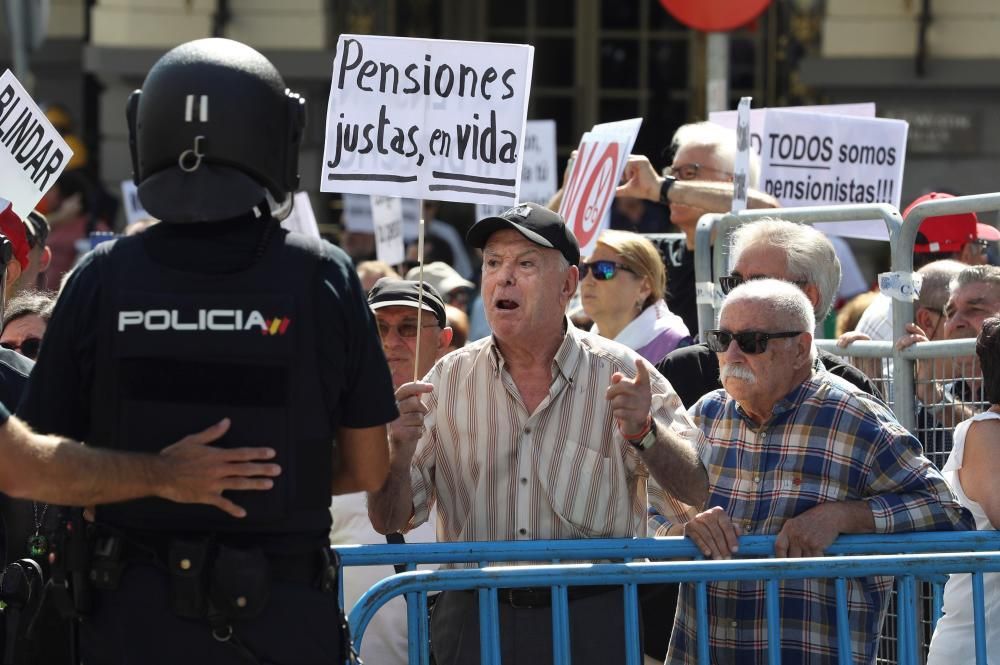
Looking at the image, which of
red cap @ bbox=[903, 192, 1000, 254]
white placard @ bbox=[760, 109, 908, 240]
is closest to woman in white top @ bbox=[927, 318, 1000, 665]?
red cap @ bbox=[903, 192, 1000, 254]

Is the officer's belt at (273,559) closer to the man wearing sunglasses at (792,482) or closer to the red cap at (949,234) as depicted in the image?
the man wearing sunglasses at (792,482)

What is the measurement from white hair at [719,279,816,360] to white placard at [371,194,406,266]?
15.1ft

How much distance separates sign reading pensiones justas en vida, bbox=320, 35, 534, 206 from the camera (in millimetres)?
4801

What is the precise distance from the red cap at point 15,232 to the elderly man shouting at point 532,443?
1.69 metres

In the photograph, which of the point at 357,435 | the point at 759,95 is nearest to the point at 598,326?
the point at 357,435

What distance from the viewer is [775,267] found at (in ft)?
16.1

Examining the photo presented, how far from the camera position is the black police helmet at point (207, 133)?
292 centimetres

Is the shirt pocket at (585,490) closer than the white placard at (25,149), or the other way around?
the shirt pocket at (585,490)

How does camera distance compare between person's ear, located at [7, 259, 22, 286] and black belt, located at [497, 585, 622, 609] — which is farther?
person's ear, located at [7, 259, 22, 286]

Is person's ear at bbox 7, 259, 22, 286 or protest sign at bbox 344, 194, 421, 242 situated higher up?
protest sign at bbox 344, 194, 421, 242

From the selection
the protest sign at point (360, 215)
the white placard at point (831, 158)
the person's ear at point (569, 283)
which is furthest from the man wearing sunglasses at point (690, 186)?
the protest sign at point (360, 215)

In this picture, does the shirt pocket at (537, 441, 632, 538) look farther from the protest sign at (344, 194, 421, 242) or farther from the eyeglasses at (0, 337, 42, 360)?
the protest sign at (344, 194, 421, 242)

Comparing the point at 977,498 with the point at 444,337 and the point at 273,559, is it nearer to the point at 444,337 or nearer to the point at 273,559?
the point at 444,337

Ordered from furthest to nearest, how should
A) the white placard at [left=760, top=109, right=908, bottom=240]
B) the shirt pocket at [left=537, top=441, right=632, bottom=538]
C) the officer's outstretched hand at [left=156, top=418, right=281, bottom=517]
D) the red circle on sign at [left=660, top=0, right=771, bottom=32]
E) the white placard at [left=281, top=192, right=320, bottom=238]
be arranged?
the red circle on sign at [left=660, top=0, right=771, bottom=32], the white placard at [left=281, top=192, right=320, bottom=238], the white placard at [left=760, top=109, right=908, bottom=240], the shirt pocket at [left=537, top=441, right=632, bottom=538], the officer's outstretched hand at [left=156, top=418, right=281, bottom=517]
